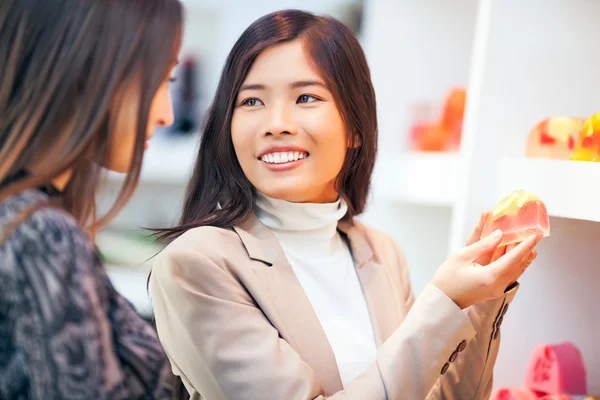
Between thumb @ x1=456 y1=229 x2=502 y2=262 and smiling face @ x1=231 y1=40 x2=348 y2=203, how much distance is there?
24 centimetres

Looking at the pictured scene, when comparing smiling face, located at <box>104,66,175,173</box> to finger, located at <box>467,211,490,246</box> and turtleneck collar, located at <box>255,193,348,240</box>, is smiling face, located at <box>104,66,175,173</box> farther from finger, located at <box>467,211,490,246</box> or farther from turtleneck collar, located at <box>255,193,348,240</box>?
finger, located at <box>467,211,490,246</box>

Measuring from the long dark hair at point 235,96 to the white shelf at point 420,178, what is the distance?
1.85 feet

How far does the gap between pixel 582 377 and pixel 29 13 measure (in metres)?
0.95

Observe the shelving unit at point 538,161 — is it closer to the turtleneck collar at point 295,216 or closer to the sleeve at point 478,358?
the sleeve at point 478,358

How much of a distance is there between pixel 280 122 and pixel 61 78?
38 centimetres

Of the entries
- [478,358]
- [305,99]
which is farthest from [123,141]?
[478,358]

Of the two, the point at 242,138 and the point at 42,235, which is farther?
the point at 242,138

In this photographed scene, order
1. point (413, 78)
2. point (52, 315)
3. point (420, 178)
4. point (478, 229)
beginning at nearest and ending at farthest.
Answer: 1. point (52, 315)
2. point (478, 229)
3. point (420, 178)
4. point (413, 78)

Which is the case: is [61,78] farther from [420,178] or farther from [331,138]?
[420,178]

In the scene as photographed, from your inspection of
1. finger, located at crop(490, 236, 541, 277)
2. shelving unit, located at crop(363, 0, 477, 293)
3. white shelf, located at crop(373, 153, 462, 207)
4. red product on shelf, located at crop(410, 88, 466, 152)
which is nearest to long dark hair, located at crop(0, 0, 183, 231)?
finger, located at crop(490, 236, 541, 277)

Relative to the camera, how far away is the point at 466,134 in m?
1.38

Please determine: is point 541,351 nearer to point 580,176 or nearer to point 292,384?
point 580,176

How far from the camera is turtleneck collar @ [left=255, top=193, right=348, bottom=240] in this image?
1.09 meters

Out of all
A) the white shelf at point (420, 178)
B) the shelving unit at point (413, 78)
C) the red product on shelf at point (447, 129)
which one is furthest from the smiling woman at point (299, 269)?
the shelving unit at point (413, 78)
